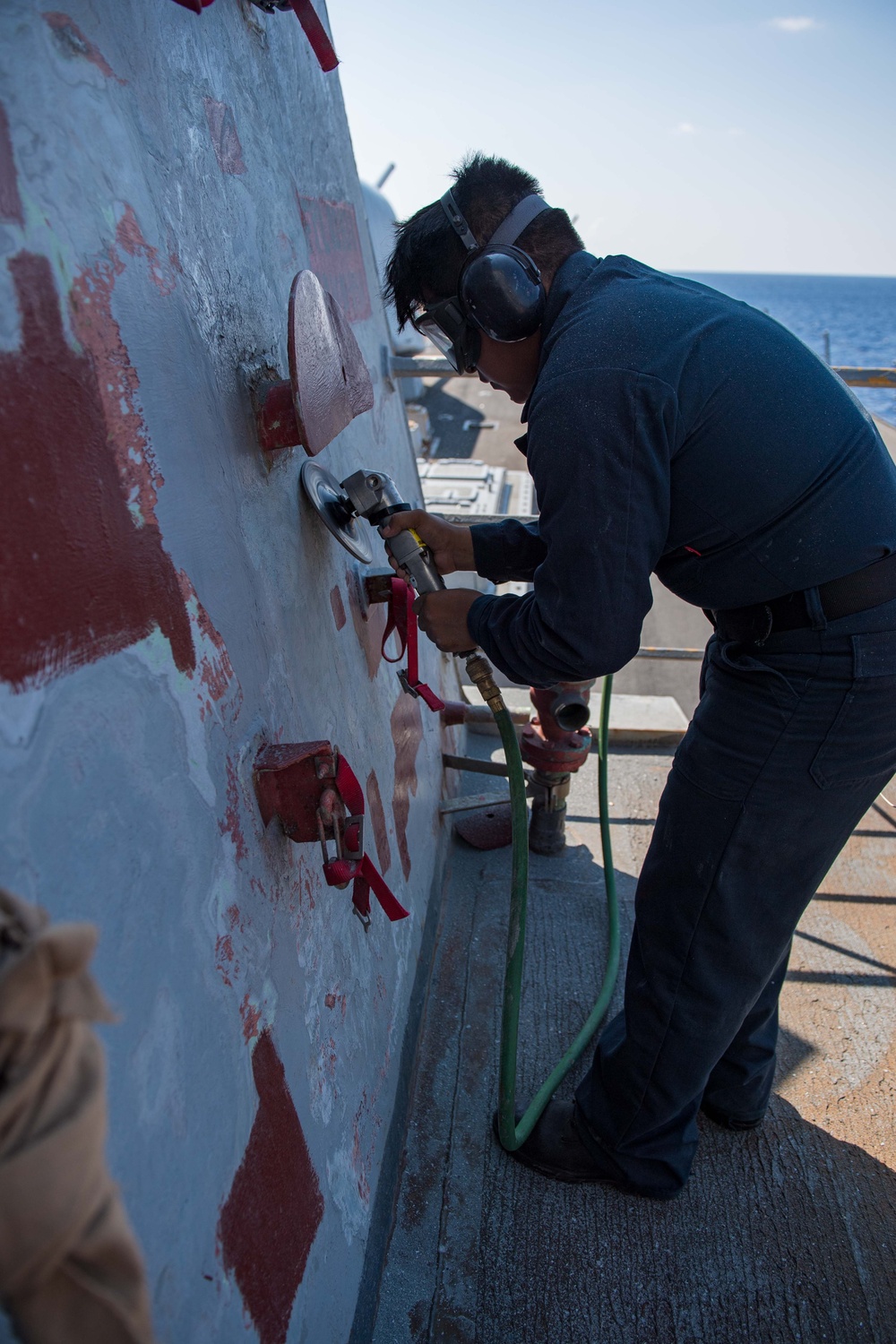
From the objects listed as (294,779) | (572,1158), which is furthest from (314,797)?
(572,1158)

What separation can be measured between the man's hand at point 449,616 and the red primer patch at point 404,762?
446 millimetres

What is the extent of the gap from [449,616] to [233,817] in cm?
74

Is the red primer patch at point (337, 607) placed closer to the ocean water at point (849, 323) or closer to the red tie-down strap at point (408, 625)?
the red tie-down strap at point (408, 625)

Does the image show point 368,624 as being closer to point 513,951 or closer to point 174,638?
point 513,951

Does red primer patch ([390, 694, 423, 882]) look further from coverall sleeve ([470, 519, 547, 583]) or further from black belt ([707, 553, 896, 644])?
black belt ([707, 553, 896, 644])

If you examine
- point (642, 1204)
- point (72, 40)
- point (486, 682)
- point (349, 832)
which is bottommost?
point (642, 1204)

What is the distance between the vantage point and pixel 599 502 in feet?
4.07

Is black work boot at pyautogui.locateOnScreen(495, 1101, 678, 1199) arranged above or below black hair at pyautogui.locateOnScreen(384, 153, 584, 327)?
below

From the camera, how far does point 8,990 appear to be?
1.43 feet

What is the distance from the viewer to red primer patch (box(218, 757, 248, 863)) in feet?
3.23

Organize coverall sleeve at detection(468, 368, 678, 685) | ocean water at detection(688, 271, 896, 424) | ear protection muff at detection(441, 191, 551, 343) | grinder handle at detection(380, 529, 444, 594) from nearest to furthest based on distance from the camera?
coverall sleeve at detection(468, 368, 678, 685) → ear protection muff at detection(441, 191, 551, 343) → grinder handle at detection(380, 529, 444, 594) → ocean water at detection(688, 271, 896, 424)

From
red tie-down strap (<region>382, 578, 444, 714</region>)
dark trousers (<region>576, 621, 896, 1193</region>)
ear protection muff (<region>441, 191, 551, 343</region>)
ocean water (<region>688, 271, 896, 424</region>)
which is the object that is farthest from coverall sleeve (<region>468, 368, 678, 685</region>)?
ocean water (<region>688, 271, 896, 424</region>)

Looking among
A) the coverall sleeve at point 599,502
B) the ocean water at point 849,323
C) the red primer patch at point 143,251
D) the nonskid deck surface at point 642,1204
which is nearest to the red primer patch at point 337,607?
the coverall sleeve at point 599,502

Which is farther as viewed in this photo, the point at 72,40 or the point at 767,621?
the point at 767,621
